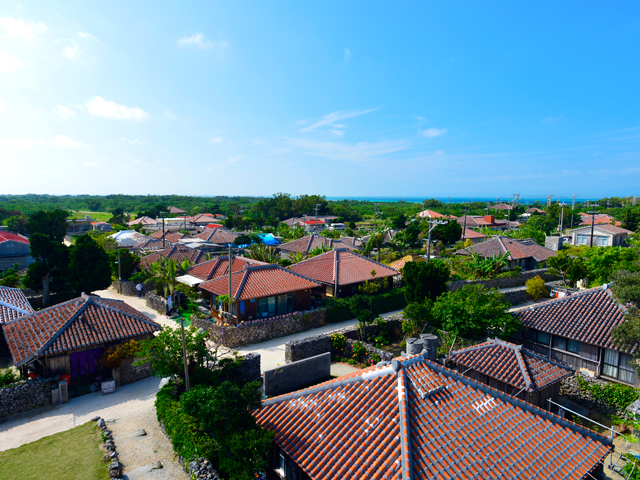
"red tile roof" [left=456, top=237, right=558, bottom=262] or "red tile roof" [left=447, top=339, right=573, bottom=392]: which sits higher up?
"red tile roof" [left=456, top=237, right=558, bottom=262]

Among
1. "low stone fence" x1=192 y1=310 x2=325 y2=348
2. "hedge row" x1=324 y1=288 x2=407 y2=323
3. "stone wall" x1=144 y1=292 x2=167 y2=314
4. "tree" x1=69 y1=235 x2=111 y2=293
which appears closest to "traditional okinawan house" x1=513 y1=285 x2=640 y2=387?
"hedge row" x1=324 y1=288 x2=407 y2=323

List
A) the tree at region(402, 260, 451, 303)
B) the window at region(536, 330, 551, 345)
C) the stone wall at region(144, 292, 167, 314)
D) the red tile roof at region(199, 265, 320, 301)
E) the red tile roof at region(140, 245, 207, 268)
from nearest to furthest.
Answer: the window at region(536, 330, 551, 345) → the red tile roof at region(199, 265, 320, 301) → the tree at region(402, 260, 451, 303) → the stone wall at region(144, 292, 167, 314) → the red tile roof at region(140, 245, 207, 268)

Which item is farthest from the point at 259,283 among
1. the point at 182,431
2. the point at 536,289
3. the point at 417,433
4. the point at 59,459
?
the point at 536,289

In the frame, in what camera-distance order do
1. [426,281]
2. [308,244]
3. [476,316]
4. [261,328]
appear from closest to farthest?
[476,316]
[261,328]
[426,281]
[308,244]

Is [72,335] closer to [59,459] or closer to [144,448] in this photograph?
[59,459]

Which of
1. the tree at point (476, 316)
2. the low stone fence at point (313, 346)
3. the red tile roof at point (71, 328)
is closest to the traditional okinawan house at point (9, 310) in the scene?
the red tile roof at point (71, 328)

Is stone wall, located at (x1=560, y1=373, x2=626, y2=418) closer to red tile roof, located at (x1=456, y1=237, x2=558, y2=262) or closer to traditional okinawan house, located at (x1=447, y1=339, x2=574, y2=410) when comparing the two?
traditional okinawan house, located at (x1=447, y1=339, x2=574, y2=410)
